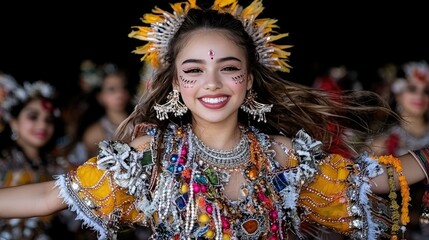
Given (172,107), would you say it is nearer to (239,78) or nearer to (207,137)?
(207,137)

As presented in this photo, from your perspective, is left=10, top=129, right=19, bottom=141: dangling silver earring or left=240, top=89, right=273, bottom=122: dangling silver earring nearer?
left=240, top=89, right=273, bottom=122: dangling silver earring

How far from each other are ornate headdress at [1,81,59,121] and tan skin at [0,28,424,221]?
3074 mm

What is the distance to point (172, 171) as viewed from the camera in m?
3.36

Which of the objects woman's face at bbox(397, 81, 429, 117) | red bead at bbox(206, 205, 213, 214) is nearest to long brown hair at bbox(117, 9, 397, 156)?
red bead at bbox(206, 205, 213, 214)

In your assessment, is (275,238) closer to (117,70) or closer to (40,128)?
(40,128)

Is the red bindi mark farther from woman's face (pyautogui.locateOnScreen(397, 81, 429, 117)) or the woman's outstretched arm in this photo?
the woman's outstretched arm

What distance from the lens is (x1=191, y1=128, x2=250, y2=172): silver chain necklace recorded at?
345 centimetres

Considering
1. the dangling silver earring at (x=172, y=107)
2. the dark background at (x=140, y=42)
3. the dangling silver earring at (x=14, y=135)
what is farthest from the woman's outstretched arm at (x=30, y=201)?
the dark background at (x=140, y=42)

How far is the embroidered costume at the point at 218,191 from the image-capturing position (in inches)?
129

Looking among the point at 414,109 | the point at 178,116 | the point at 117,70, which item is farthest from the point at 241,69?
the point at 117,70

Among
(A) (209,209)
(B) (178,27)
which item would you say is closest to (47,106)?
(B) (178,27)

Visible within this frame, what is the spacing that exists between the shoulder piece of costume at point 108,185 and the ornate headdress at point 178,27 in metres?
0.52

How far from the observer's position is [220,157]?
347 centimetres

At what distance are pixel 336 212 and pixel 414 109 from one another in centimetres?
376
